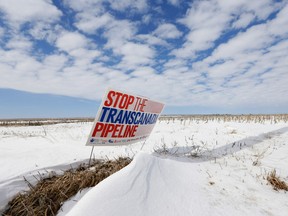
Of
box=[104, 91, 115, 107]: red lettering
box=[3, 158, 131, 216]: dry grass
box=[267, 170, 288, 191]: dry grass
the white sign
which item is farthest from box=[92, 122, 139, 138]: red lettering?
box=[267, 170, 288, 191]: dry grass

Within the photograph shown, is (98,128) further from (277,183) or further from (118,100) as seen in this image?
(277,183)

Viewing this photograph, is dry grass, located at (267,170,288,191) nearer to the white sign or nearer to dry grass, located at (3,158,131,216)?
dry grass, located at (3,158,131,216)

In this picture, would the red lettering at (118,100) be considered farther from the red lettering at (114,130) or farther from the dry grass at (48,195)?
the dry grass at (48,195)

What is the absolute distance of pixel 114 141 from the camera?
14.3 ft

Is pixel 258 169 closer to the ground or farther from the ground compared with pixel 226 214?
farther from the ground

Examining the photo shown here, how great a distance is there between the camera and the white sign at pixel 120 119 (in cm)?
393

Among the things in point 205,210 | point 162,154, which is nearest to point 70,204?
point 205,210

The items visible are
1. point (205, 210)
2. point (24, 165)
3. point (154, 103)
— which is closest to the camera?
point (205, 210)

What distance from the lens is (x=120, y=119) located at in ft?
14.2

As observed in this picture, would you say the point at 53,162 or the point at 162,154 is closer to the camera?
the point at 53,162

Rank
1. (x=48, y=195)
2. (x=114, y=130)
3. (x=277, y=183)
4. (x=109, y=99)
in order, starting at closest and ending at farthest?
(x=48, y=195) → (x=277, y=183) → (x=109, y=99) → (x=114, y=130)

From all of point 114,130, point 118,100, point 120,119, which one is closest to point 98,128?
point 114,130

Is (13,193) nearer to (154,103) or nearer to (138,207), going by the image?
(138,207)

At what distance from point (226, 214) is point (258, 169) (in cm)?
179
